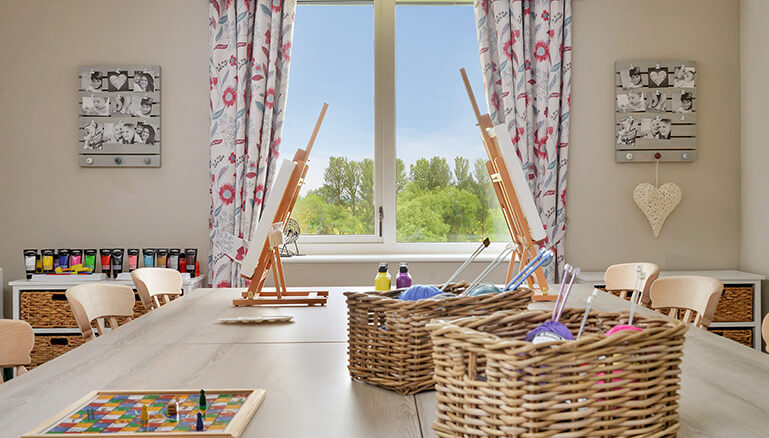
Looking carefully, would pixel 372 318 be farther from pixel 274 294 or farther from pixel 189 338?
pixel 274 294

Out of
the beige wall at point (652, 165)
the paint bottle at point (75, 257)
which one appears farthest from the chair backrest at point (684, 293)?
the paint bottle at point (75, 257)

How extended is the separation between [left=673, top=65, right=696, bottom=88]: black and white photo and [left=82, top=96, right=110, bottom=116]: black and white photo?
11.7 ft

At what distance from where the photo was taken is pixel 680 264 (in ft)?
12.6

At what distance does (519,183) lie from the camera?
2.18m

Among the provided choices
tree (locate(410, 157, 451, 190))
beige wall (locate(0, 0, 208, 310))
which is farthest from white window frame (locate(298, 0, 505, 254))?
beige wall (locate(0, 0, 208, 310))

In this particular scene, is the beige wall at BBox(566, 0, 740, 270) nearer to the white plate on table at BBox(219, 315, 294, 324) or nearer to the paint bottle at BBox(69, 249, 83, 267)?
the white plate on table at BBox(219, 315, 294, 324)

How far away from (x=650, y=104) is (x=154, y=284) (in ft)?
10.2

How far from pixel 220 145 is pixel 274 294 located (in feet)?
5.60

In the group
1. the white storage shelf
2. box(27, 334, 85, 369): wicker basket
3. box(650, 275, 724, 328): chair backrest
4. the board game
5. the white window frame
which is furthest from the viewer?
the white window frame

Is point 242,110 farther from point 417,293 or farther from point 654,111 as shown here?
point 417,293

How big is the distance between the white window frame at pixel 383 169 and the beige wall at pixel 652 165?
70cm

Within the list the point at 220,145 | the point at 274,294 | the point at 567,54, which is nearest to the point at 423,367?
the point at 274,294

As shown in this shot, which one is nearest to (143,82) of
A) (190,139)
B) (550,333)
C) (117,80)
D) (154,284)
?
(117,80)

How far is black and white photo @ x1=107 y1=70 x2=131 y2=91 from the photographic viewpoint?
146 inches
